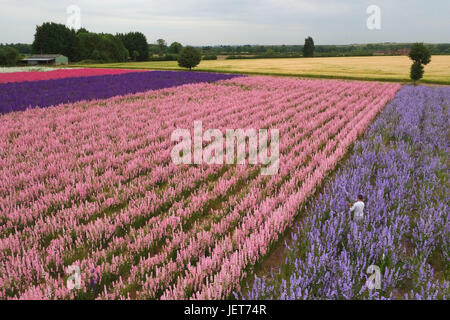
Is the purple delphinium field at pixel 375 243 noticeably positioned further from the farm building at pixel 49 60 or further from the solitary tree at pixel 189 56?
the farm building at pixel 49 60

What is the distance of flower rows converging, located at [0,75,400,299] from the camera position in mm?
3180

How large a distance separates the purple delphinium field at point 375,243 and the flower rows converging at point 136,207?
41 centimetres

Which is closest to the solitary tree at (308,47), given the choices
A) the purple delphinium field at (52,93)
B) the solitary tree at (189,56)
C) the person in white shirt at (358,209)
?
the solitary tree at (189,56)

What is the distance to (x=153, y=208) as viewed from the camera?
4.84 metres

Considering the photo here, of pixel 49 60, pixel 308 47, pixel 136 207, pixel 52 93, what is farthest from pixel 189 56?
pixel 49 60

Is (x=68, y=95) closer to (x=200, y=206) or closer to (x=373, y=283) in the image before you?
(x=200, y=206)

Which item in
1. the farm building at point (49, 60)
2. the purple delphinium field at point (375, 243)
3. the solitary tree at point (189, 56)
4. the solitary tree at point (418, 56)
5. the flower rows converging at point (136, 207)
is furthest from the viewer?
the farm building at point (49, 60)

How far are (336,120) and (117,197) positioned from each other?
9.35 meters

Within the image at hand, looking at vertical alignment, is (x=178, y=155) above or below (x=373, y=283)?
above

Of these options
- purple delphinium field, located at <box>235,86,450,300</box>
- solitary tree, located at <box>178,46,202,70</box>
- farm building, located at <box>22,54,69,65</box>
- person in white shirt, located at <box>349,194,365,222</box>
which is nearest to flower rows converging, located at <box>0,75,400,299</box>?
purple delphinium field, located at <box>235,86,450,300</box>

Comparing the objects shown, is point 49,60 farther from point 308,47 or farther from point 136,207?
point 136,207

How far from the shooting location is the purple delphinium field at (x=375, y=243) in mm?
Answer: 2904
